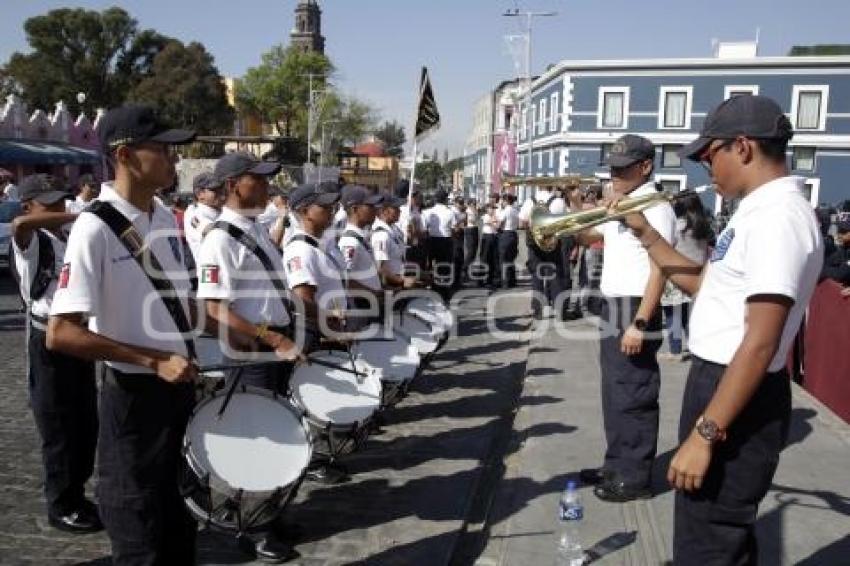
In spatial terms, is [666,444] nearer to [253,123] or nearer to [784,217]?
[784,217]

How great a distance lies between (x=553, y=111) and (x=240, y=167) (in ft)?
143

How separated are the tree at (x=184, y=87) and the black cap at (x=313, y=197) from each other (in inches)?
2150

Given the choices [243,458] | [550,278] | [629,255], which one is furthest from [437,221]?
[243,458]

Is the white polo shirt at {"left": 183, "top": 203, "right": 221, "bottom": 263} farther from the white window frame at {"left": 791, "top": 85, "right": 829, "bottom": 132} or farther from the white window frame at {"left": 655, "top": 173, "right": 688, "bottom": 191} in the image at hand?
the white window frame at {"left": 791, "top": 85, "right": 829, "bottom": 132}

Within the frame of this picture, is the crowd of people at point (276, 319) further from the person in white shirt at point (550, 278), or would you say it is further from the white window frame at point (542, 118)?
the white window frame at point (542, 118)

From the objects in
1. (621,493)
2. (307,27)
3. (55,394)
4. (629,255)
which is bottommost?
(621,493)

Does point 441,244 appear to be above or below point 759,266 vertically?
below

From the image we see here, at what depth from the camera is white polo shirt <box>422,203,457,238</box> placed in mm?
14695

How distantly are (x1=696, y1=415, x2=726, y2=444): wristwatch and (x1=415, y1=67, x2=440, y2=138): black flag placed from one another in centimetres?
863

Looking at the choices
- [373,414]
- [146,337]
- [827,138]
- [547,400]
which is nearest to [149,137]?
[146,337]

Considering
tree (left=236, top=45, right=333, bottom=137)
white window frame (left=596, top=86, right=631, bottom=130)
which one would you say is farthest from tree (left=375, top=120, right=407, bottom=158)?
white window frame (left=596, top=86, right=631, bottom=130)

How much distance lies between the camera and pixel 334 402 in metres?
4.63

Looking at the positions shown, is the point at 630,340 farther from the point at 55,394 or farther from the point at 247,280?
the point at 55,394

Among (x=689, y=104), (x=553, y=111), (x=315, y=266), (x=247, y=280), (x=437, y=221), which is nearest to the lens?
(x=247, y=280)
